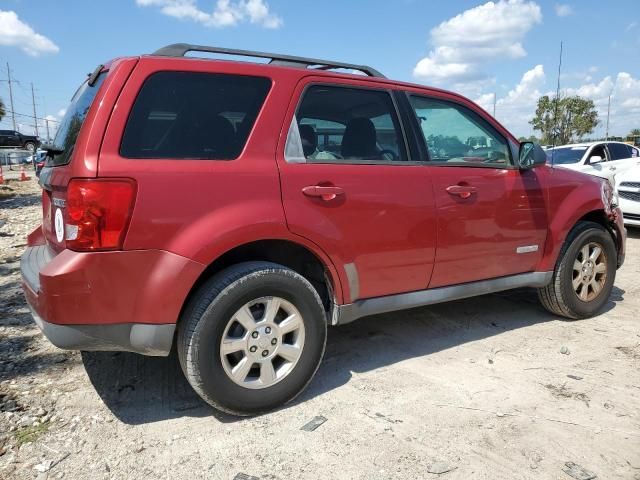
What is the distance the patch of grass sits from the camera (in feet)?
8.46

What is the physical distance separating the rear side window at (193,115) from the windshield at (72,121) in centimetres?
33

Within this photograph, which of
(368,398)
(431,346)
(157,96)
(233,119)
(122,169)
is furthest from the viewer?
(431,346)

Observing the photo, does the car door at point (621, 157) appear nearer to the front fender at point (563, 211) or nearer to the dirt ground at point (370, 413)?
the front fender at point (563, 211)

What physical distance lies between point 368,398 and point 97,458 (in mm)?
1473

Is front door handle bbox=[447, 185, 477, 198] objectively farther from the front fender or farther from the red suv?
the front fender

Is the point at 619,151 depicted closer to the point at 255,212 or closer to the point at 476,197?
the point at 476,197

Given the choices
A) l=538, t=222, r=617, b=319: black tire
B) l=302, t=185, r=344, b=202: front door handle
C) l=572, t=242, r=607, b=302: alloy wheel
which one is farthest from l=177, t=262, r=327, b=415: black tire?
l=572, t=242, r=607, b=302: alloy wheel

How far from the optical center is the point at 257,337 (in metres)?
2.77

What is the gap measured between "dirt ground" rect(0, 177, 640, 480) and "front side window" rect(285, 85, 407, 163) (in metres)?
1.42

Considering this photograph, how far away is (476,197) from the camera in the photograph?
3570 millimetres

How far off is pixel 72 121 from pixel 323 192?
144cm

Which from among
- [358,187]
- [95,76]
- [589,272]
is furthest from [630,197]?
[95,76]

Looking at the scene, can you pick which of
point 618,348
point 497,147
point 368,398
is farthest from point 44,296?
point 618,348

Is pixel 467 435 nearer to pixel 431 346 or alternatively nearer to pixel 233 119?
pixel 431 346
